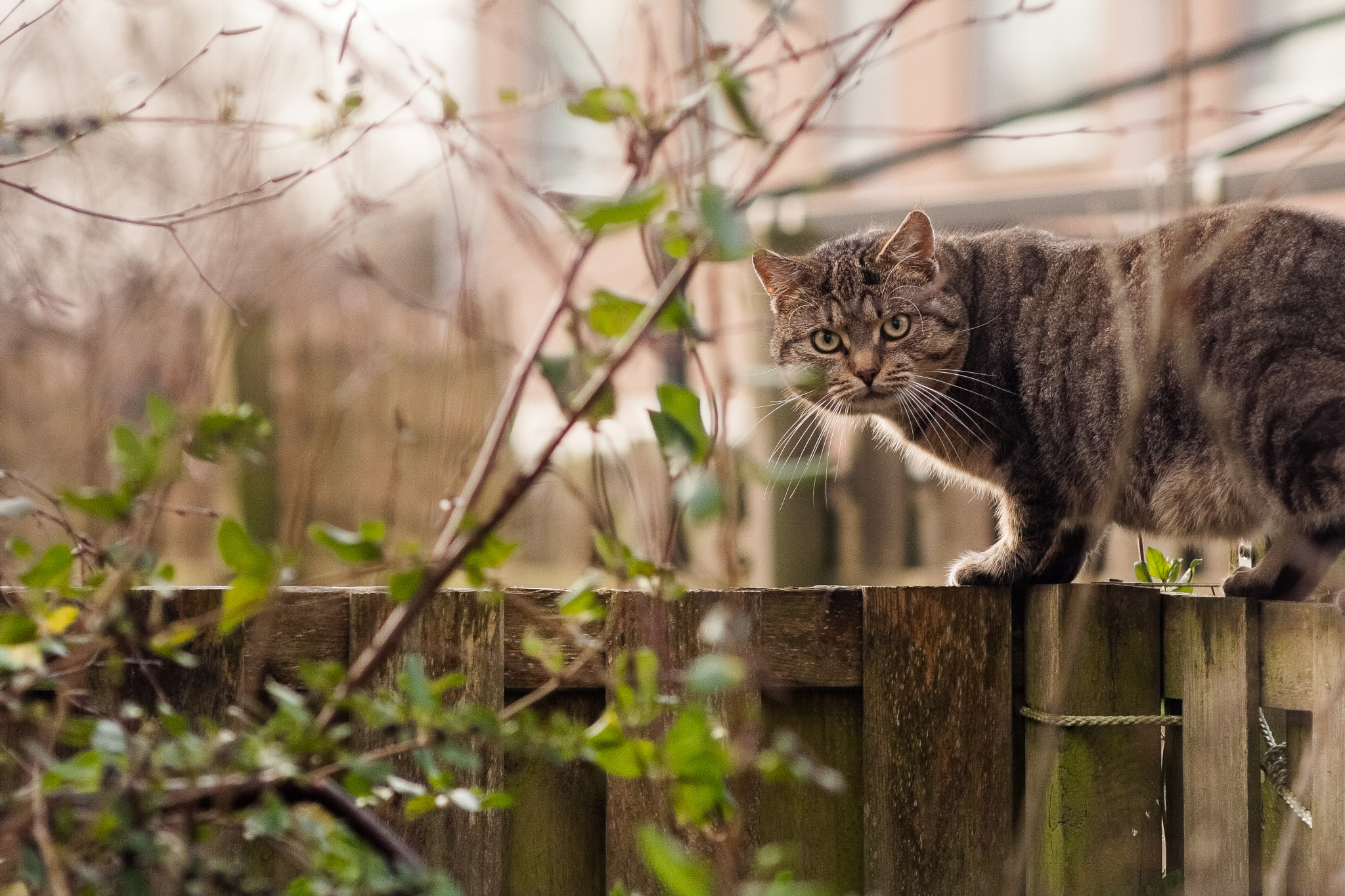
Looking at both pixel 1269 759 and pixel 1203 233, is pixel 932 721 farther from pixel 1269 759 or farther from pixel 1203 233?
pixel 1203 233

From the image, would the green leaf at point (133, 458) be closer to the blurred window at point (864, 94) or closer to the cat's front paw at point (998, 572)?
the cat's front paw at point (998, 572)

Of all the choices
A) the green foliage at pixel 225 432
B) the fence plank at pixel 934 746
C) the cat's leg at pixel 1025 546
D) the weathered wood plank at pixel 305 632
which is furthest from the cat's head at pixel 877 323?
the green foliage at pixel 225 432

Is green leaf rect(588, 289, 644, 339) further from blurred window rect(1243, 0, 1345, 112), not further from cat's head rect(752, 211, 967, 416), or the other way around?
blurred window rect(1243, 0, 1345, 112)

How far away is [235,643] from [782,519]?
263cm

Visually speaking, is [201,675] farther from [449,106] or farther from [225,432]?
[449,106]

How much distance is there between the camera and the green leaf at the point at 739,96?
96 cm

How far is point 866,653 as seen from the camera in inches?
78.7

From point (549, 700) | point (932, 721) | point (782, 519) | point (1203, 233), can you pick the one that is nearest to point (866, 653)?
point (932, 721)

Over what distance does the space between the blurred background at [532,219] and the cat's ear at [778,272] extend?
2.9 inches

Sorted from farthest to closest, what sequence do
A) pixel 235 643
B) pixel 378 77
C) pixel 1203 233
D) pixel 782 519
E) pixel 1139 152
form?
pixel 1139 152 < pixel 782 519 < pixel 1203 233 < pixel 235 643 < pixel 378 77

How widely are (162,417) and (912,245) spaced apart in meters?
2.20

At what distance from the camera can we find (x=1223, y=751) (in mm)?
1885

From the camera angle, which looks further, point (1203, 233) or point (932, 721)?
point (1203, 233)

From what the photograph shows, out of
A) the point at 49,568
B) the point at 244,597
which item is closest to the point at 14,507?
the point at 49,568
